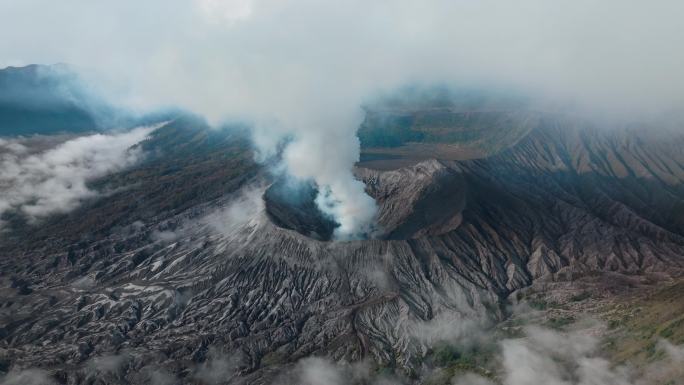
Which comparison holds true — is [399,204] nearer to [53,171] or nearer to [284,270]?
[284,270]

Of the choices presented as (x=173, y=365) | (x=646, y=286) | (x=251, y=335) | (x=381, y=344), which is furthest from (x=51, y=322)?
(x=646, y=286)

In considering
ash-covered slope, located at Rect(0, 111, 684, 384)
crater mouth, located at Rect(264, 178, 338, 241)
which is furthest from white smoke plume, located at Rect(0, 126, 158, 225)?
crater mouth, located at Rect(264, 178, 338, 241)

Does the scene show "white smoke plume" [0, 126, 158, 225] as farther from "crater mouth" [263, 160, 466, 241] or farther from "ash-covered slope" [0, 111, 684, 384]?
"crater mouth" [263, 160, 466, 241]

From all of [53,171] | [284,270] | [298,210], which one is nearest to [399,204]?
[298,210]

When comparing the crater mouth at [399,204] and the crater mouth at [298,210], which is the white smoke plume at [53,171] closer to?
the crater mouth at [298,210]

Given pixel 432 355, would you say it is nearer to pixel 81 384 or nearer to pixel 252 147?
pixel 81 384

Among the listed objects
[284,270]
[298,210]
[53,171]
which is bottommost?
[284,270]

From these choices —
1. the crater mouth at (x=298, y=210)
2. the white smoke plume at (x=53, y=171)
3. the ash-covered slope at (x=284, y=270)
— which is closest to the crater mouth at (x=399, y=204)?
the crater mouth at (x=298, y=210)
